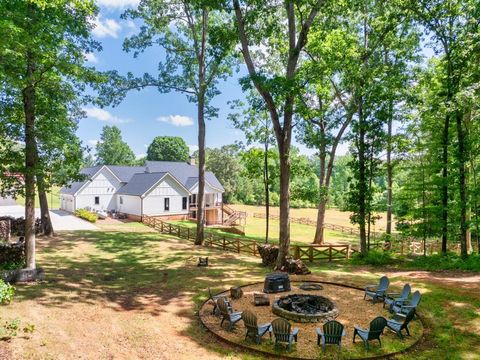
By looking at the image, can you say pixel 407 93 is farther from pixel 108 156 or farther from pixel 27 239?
pixel 108 156

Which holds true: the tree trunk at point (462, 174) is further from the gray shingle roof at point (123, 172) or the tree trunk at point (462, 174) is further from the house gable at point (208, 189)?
the gray shingle roof at point (123, 172)

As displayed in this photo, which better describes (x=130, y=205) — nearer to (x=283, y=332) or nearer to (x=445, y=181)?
(x=445, y=181)

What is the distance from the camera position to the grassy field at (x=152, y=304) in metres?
8.70

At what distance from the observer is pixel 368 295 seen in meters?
12.7

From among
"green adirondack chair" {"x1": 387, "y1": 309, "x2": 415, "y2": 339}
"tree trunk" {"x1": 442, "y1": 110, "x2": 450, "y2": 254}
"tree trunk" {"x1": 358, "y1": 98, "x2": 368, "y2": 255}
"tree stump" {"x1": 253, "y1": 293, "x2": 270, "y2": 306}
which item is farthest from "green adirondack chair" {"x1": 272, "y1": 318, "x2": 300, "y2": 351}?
"tree trunk" {"x1": 442, "y1": 110, "x2": 450, "y2": 254}

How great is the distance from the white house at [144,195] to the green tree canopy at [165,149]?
34049mm

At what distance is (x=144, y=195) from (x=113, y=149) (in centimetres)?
5199

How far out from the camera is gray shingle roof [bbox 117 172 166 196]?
4153 centimetres

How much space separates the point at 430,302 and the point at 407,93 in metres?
13.5

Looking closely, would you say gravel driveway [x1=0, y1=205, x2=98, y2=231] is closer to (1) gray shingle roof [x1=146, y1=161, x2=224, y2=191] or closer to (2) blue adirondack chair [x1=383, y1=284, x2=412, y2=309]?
(1) gray shingle roof [x1=146, y1=161, x2=224, y2=191]

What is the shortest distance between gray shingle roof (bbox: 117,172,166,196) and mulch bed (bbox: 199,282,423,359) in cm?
2977

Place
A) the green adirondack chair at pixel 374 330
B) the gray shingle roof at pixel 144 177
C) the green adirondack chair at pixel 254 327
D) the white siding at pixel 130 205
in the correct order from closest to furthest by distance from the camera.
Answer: the green adirondack chair at pixel 374 330 → the green adirondack chair at pixel 254 327 → the white siding at pixel 130 205 → the gray shingle roof at pixel 144 177

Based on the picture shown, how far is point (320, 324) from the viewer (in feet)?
34.2

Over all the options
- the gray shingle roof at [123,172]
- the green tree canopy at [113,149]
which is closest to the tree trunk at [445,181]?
the gray shingle roof at [123,172]
